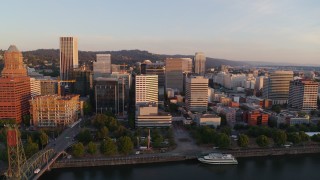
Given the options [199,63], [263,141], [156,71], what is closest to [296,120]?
[263,141]

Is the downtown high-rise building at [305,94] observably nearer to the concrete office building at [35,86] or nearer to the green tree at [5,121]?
the green tree at [5,121]

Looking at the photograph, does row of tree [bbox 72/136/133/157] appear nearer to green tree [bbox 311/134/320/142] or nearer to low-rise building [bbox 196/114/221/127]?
low-rise building [bbox 196/114/221/127]

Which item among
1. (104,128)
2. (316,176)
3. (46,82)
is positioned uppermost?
(46,82)

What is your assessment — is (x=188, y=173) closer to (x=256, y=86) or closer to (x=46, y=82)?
(x=46, y=82)

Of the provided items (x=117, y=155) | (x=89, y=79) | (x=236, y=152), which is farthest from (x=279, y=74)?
(x=117, y=155)

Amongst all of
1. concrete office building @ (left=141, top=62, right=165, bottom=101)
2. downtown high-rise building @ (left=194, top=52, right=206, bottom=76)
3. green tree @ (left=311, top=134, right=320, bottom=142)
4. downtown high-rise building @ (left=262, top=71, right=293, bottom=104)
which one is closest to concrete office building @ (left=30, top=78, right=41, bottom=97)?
concrete office building @ (left=141, top=62, right=165, bottom=101)

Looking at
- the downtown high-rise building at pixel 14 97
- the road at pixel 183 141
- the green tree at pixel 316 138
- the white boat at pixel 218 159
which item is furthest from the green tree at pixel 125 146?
the green tree at pixel 316 138
